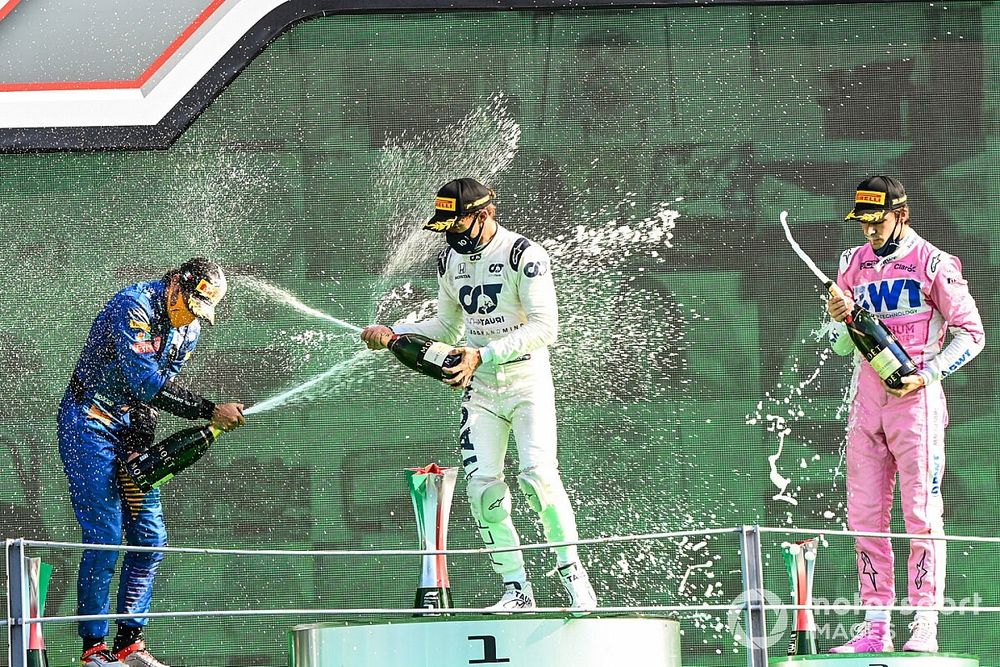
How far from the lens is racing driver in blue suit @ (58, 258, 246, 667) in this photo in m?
5.97

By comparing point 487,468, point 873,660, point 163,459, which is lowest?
point 873,660

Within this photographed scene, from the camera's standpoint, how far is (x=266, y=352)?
283 inches

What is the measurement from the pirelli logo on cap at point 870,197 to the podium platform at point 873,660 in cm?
162

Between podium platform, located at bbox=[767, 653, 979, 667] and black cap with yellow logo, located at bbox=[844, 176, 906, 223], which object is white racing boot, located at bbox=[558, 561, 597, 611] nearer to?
podium platform, located at bbox=[767, 653, 979, 667]

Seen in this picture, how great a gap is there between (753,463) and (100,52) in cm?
343

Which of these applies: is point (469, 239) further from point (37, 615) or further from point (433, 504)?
point (37, 615)

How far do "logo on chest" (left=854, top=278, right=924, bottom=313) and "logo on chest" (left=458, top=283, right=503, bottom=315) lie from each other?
138 centimetres

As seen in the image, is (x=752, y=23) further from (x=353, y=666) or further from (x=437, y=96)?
(x=353, y=666)

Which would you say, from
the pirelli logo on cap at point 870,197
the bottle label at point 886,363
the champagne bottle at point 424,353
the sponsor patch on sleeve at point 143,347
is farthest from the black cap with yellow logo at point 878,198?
the sponsor patch on sleeve at point 143,347

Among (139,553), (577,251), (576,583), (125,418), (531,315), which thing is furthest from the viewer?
(577,251)

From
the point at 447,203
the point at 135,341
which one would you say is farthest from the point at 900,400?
the point at 135,341

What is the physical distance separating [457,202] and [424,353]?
0.53m

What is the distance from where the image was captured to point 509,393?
5.56 metres

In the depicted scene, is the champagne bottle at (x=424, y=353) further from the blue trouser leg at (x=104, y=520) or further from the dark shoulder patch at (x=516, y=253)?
the blue trouser leg at (x=104, y=520)
